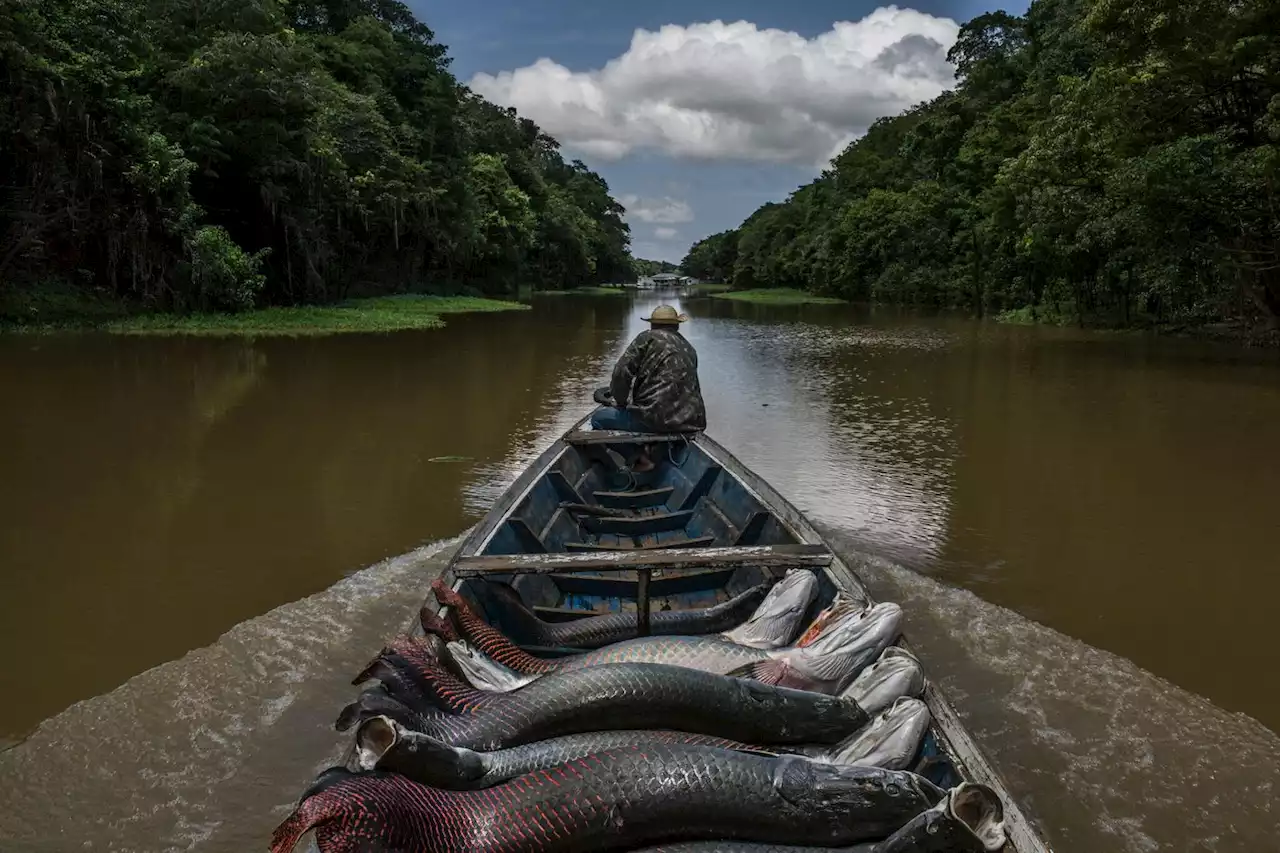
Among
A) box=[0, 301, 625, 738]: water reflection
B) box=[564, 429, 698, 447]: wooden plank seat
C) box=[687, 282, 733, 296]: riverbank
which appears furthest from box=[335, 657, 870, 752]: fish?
box=[687, 282, 733, 296]: riverbank

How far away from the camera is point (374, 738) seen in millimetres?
2471

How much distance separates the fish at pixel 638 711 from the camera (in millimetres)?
2836

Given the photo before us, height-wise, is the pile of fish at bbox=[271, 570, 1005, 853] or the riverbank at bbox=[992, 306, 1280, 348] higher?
the riverbank at bbox=[992, 306, 1280, 348]

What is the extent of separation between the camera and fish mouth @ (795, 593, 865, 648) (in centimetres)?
356

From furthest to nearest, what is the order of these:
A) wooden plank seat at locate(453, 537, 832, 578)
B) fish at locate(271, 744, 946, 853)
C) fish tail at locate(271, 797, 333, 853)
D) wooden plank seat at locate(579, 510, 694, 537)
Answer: wooden plank seat at locate(579, 510, 694, 537) → wooden plank seat at locate(453, 537, 832, 578) → fish at locate(271, 744, 946, 853) → fish tail at locate(271, 797, 333, 853)

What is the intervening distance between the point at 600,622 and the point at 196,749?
181 centimetres

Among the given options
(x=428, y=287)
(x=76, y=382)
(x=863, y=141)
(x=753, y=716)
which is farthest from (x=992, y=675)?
(x=863, y=141)

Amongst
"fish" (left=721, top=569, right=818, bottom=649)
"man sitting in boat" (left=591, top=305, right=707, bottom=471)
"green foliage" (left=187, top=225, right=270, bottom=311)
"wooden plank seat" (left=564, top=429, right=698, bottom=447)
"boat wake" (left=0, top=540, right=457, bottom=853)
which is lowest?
"boat wake" (left=0, top=540, right=457, bottom=853)

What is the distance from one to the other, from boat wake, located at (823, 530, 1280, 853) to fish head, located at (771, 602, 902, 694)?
702 mm

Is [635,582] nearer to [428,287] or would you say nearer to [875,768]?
[875,768]

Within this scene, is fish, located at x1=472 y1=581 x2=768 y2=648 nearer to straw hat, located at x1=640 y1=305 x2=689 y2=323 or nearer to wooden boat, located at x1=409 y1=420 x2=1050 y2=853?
wooden boat, located at x1=409 y1=420 x2=1050 y2=853

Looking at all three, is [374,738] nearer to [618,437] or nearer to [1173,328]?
[618,437]

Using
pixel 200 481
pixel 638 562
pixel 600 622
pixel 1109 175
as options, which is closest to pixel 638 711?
pixel 638 562

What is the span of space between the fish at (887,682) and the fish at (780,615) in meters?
0.56
